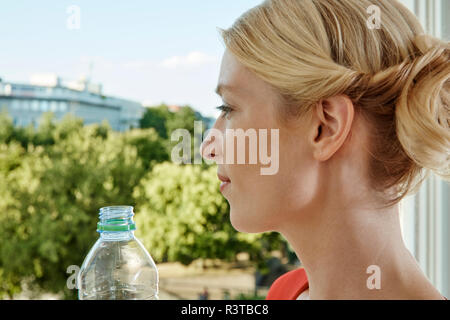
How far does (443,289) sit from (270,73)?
74 centimetres

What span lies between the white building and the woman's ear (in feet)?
6.19

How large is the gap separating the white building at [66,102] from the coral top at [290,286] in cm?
177

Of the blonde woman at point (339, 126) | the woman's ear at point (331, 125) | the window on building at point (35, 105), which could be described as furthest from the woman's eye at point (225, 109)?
the window on building at point (35, 105)

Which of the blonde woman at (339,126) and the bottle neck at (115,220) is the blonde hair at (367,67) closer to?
the blonde woman at (339,126)

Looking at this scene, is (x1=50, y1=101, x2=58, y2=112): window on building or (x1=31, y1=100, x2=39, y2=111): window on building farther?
(x1=50, y1=101, x2=58, y2=112): window on building

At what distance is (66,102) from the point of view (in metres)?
2.47

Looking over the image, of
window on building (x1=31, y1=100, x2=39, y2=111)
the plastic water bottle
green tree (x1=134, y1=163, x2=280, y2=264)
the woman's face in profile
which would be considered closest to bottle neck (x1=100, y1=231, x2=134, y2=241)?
the plastic water bottle

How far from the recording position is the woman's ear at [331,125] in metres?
0.53

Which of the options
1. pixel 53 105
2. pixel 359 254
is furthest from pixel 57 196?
pixel 359 254

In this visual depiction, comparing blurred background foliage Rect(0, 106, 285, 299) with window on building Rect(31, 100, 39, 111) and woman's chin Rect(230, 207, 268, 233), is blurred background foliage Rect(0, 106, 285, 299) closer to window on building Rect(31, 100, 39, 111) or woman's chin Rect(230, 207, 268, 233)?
window on building Rect(31, 100, 39, 111)

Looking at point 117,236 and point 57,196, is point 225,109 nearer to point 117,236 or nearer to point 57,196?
point 117,236

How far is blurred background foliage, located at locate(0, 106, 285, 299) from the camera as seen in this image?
339 cm

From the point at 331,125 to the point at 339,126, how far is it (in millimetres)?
12
